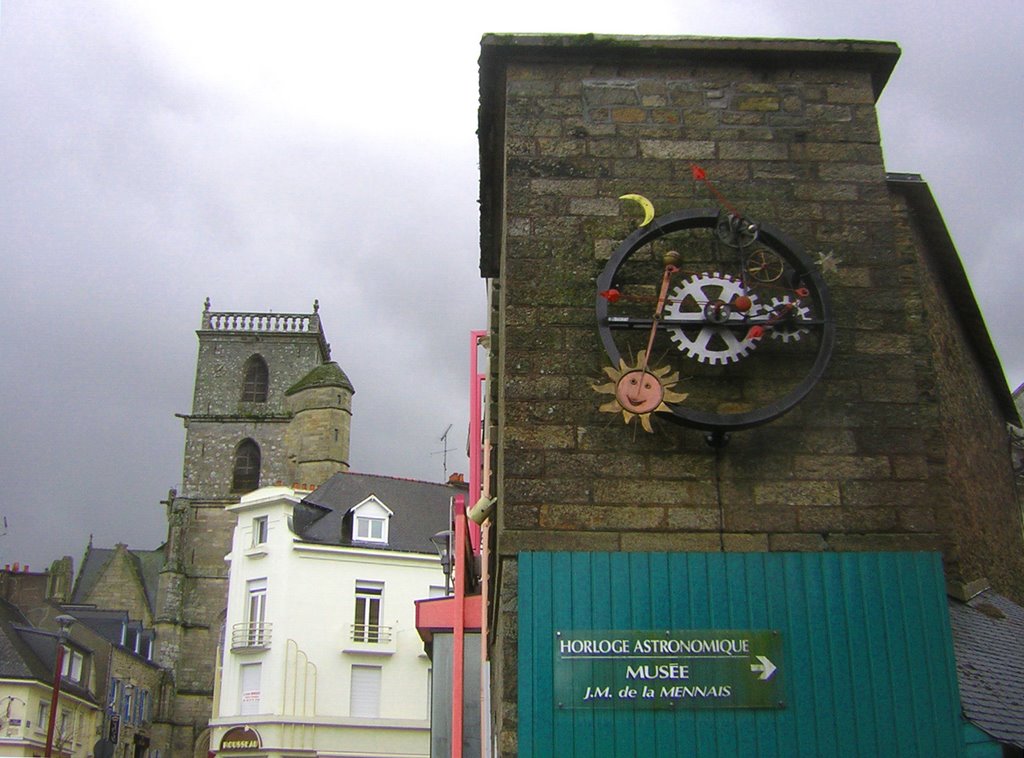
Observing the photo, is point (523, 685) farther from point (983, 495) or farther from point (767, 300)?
point (983, 495)

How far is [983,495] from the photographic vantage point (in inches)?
421

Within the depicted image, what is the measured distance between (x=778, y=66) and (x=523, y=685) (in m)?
4.70

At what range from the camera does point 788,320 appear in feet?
22.5

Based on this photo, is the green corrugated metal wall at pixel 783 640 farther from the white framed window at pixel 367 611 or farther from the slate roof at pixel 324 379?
the slate roof at pixel 324 379

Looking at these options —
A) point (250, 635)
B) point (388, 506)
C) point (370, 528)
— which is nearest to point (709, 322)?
point (250, 635)

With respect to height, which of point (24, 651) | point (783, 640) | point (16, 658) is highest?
point (24, 651)

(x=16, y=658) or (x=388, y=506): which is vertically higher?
(x=388, y=506)

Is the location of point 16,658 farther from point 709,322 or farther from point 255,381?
point 709,322

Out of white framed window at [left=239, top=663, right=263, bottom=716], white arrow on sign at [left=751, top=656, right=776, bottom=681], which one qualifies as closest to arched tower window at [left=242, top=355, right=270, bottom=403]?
white framed window at [left=239, top=663, right=263, bottom=716]

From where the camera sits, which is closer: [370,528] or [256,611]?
[256,611]

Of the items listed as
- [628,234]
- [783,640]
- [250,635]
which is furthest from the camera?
[250,635]

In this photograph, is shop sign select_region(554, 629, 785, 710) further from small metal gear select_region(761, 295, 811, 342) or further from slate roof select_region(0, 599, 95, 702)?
slate roof select_region(0, 599, 95, 702)

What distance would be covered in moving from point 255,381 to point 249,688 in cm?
2097

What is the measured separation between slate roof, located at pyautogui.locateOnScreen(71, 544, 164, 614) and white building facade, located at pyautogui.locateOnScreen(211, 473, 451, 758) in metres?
20.6
